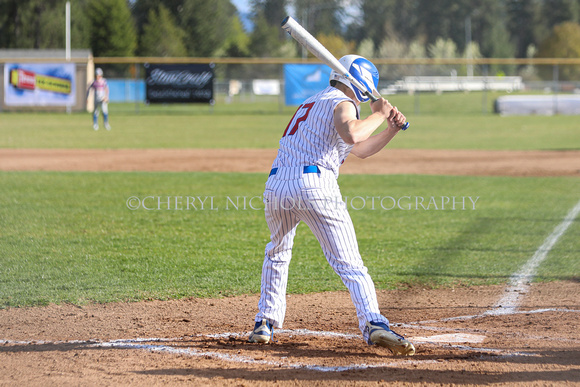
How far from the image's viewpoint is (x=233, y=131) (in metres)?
25.4

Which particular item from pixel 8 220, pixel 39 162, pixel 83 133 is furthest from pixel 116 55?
pixel 8 220

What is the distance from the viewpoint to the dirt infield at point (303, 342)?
3.98m

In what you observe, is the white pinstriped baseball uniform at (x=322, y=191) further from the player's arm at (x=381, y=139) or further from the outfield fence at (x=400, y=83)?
the outfield fence at (x=400, y=83)

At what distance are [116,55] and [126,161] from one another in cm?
4370

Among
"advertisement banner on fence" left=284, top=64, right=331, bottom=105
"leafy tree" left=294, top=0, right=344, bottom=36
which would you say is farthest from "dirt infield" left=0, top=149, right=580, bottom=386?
"leafy tree" left=294, top=0, right=344, bottom=36

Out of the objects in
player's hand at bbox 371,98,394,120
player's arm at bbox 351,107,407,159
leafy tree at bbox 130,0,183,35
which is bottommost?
player's arm at bbox 351,107,407,159

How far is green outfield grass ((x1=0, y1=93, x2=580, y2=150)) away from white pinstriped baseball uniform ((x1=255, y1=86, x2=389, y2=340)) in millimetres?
15507

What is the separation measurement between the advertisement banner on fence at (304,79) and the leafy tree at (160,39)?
29829 millimetres

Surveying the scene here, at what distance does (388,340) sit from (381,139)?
1396 mm

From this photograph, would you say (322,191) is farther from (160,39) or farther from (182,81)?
(160,39)

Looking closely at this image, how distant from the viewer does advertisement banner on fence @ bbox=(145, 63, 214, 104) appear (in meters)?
33.1

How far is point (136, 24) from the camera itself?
233 feet

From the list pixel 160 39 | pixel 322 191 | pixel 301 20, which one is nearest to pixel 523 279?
pixel 322 191

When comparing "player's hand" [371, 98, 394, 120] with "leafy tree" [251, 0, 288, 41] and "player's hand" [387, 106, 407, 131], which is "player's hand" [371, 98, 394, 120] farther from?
"leafy tree" [251, 0, 288, 41]
